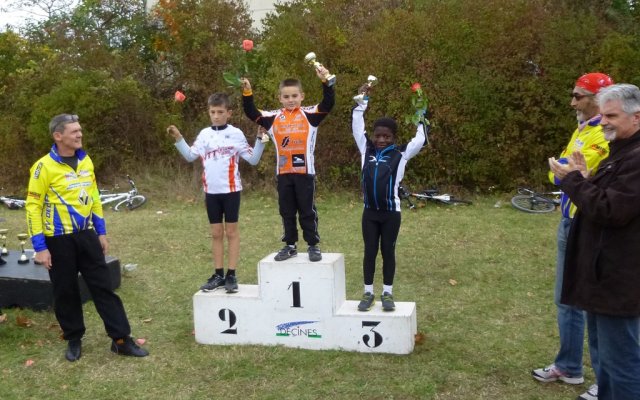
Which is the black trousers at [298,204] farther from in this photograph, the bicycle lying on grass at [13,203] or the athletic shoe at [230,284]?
the bicycle lying on grass at [13,203]

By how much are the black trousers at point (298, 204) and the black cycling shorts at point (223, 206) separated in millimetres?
408

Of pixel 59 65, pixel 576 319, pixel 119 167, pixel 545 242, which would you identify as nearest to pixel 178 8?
pixel 59 65

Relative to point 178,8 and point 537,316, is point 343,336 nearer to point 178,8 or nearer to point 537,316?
point 537,316

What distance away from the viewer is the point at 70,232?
495 cm

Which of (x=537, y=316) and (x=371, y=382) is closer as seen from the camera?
(x=371, y=382)

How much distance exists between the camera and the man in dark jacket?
3139 millimetres

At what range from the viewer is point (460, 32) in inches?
488

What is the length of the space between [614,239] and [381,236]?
2.25 m

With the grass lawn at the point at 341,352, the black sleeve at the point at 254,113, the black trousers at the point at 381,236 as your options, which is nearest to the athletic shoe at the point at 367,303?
the black trousers at the point at 381,236

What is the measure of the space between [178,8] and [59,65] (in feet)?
10.3

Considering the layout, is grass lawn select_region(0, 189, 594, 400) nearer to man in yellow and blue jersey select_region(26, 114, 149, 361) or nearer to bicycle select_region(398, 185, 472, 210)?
man in yellow and blue jersey select_region(26, 114, 149, 361)

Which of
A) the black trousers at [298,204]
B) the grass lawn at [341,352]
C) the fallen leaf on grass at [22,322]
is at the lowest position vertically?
the grass lawn at [341,352]

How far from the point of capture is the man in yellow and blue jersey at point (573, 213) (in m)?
3.96

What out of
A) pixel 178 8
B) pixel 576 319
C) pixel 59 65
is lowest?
pixel 576 319
